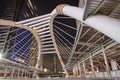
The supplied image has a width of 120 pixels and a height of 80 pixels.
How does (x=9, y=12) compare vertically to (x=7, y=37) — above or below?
above

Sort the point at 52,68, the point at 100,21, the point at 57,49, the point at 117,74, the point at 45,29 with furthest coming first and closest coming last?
1. the point at 52,68
2. the point at 57,49
3. the point at 45,29
4. the point at 117,74
5. the point at 100,21

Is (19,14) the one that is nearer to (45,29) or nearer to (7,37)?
(7,37)

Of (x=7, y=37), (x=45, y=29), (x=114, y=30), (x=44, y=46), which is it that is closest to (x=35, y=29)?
(x=45, y=29)

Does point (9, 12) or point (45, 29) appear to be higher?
point (9, 12)

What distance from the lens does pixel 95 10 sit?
21.0ft

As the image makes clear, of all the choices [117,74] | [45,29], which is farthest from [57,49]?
[117,74]

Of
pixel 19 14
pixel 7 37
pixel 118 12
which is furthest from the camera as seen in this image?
pixel 19 14

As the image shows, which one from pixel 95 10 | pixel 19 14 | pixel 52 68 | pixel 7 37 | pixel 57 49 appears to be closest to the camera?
pixel 95 10

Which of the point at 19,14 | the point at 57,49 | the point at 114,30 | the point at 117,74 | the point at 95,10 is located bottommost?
the point at 117,74

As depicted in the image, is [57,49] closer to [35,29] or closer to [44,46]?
[44,46]

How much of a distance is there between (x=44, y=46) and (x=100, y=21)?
29286 mm

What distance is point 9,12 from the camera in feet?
232

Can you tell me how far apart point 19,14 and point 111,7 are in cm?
6912

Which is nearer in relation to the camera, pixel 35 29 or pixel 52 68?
pixel 35 29
